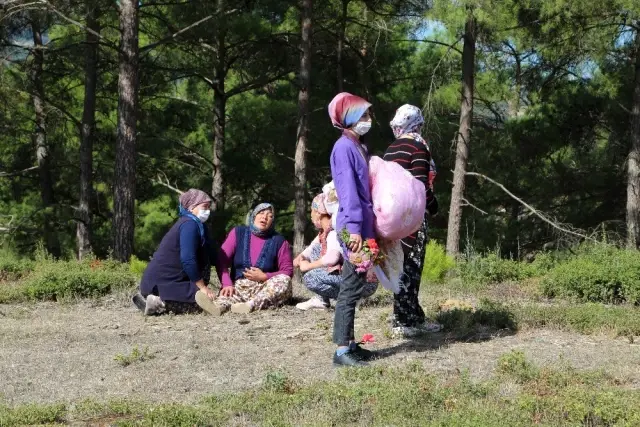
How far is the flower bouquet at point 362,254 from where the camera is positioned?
5.82m

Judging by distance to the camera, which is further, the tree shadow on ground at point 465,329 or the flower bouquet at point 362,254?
the tree shadow on ground at point 465,329

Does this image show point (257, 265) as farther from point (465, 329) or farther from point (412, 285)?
point (465, 329)

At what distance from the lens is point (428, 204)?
674 cm

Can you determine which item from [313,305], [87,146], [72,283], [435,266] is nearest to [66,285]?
[72,283]

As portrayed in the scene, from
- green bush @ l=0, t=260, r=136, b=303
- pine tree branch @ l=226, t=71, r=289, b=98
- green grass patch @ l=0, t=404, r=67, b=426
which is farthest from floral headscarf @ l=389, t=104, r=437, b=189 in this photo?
pine tree branch @ l=226, t=71, r=289, b=98

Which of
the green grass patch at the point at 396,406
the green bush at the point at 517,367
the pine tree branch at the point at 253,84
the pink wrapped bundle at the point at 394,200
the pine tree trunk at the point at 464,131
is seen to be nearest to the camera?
the green grass patch at the point at 396,406

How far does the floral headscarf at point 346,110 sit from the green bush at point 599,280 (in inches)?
175

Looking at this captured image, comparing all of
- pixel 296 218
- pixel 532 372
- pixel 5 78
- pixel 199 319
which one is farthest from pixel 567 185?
pixel 532 372

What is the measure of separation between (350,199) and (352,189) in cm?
7

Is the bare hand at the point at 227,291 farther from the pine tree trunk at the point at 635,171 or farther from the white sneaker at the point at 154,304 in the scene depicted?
the pine tree trunk at the point at 635,171

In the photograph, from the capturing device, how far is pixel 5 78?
19.9m

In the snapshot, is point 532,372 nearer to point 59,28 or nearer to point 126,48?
point 126,48

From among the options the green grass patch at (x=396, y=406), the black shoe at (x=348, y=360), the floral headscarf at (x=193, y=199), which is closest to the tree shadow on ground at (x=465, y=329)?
the black shoe at (x=348, y=360)

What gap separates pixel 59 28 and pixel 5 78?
350 centimetres
